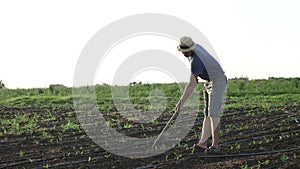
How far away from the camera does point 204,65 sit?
6418mm

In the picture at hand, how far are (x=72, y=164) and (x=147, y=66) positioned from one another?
330 cm

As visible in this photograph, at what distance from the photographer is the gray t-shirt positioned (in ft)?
20.8

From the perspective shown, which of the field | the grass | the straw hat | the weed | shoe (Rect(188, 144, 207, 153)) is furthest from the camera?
the grass

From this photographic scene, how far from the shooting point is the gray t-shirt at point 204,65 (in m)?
6.35

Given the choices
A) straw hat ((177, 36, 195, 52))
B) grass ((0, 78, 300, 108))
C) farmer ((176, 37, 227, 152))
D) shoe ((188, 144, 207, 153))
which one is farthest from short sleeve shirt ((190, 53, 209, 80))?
grass ((0, 78, 300, 108))

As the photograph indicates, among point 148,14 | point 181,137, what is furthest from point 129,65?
point 181,137

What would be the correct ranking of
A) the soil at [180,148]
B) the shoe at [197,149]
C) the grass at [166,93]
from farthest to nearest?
1. the grass at [166,93]
2. the shoe at [197,149]
3. the soil at [180,148]

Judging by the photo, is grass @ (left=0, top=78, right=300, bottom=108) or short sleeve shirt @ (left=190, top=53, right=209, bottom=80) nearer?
short sleeve shirt @ (left=190, top=53, right=209, bottom=80)

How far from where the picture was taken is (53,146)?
762 centimetres

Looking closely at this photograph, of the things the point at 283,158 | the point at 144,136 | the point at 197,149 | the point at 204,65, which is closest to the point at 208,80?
the point at 204,65

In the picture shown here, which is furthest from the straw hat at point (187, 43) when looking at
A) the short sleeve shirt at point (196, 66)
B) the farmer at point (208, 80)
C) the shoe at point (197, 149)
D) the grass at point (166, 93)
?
the grass at point (166, 93)

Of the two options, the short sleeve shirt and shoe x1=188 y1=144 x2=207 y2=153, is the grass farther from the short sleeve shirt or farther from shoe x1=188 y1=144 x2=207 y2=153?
the short sleeve shirt

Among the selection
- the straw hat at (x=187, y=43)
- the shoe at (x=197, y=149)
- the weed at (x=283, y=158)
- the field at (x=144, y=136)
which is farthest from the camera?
the shoe at (x=197, y=149)

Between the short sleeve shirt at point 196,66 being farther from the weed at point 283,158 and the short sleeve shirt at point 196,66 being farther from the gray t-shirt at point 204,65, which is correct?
the weed at point 283,158
